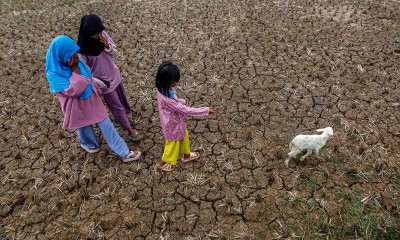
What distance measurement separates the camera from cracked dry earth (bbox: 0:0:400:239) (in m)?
3.56

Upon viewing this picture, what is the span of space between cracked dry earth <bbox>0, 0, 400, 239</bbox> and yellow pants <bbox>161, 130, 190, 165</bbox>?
24 centimetres

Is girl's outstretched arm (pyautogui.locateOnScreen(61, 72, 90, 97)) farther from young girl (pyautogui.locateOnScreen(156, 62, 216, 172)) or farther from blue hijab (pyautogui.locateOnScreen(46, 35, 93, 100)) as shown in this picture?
young girl (pyautogui.locateOnScreen(156, 62, 216, 172))

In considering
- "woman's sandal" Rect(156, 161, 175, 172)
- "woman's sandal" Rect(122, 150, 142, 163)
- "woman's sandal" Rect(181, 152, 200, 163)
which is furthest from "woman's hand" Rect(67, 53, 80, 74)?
"woman's sandal" Rect(181, 152, 200, 163)

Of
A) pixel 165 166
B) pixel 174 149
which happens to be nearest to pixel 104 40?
pixel 174 149

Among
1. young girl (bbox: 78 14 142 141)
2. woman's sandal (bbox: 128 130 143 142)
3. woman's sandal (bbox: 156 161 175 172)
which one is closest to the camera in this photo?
young girl (bbox: 78 14 142 141)

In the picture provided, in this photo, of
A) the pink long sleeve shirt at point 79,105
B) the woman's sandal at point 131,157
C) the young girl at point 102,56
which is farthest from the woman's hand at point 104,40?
the woman's sandal at point 131,157

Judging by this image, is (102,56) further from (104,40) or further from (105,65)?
(104,40)

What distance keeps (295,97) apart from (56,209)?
394 centimetres

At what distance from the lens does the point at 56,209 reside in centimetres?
377

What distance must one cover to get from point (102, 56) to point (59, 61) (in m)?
0.71

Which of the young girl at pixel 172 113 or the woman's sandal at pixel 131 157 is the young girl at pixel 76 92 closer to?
the woman's sandal at pixel 131 157

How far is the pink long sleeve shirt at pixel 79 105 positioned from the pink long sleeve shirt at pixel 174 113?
2.67 ft

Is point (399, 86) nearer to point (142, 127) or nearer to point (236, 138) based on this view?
point (236, 138)

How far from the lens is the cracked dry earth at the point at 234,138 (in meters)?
3.56
